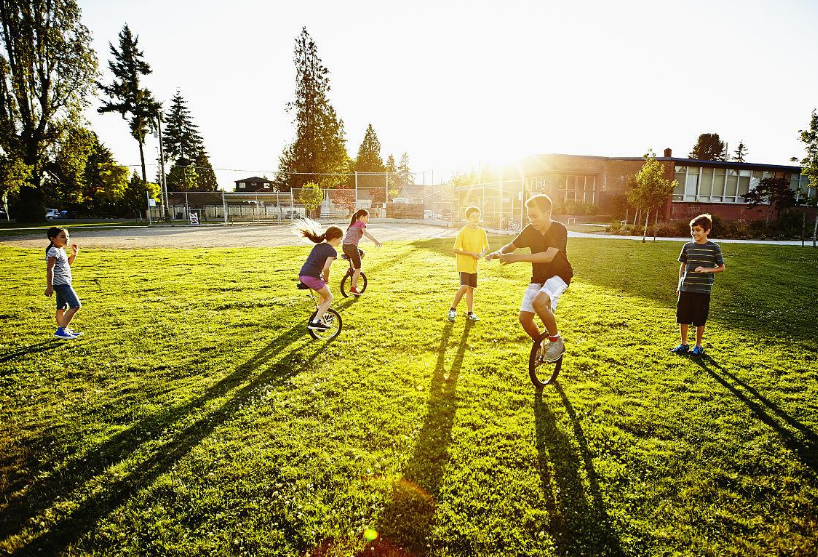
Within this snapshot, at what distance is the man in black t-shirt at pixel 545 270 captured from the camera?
4633mm

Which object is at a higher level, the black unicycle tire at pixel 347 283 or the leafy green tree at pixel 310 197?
the leafy green tree at pixel 310 197

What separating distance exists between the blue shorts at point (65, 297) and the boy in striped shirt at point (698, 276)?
9975mm

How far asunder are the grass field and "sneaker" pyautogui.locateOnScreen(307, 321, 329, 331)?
14.8 inches

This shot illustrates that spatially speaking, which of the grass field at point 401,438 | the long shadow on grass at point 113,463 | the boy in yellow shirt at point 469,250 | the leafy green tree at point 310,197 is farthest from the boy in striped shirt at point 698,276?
the leafy green tree at point 310,197

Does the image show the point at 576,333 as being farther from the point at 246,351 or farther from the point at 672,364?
the point at 246,351

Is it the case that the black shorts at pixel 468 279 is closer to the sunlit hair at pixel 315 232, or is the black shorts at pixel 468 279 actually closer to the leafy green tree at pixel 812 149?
the sunlit hair at pixel 315 232

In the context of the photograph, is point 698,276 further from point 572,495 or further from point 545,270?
point 572,495

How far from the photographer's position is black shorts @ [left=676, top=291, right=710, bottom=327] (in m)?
5.96

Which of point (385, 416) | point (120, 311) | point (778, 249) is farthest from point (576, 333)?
point (778, 249)

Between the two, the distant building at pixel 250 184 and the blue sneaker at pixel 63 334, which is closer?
the blue sneaker at pixel 63 334

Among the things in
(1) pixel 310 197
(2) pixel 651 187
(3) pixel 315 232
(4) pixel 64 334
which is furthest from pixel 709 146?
(4) pixel 64 334

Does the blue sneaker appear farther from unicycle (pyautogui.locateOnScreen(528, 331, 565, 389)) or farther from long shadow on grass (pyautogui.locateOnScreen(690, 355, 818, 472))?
long shadow on grass (pyautogui.locateOnScreen(690, 355, 818, 472))

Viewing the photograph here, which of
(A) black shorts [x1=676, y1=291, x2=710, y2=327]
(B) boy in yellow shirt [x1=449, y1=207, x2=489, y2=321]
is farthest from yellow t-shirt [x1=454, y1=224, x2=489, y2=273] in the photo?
(A) black shorts [x1=676, y1=291, x2=710, y2=327]

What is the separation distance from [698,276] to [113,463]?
Answer: 7678 mm
